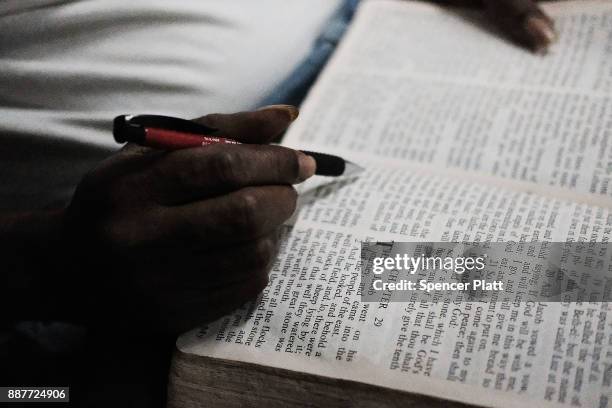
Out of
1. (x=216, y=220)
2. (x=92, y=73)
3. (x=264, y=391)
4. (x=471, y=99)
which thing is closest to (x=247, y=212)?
(x=216, y=220)

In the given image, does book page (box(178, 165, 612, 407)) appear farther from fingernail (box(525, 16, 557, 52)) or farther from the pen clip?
fingernail (box(525, 16, 557, 52))

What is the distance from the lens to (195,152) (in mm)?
409

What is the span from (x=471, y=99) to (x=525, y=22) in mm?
142

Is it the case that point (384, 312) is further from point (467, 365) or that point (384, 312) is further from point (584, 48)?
point (584, 48)

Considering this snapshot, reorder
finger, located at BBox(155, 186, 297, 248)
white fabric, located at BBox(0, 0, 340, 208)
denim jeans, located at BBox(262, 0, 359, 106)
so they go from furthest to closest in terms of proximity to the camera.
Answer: denim jeans, located at BBox(262, 0, 359, 106) → white fabric, located at BBox(0, 0, 340, 208) → finger, located at BBox(155, 186, 297, 248)

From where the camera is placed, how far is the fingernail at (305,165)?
46 centimetres

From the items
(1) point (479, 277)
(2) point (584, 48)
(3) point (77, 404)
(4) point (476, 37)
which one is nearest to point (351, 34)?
(4) point (476, 37)

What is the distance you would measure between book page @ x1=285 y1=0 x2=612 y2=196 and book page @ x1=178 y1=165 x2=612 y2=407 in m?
0.07

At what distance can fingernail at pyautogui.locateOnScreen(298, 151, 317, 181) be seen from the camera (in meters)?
0.46

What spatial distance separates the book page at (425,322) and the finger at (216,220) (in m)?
0.08

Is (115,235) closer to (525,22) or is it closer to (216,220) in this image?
(216,220)

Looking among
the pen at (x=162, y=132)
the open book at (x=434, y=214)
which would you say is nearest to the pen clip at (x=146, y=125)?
the pen at (x=162, y=132)

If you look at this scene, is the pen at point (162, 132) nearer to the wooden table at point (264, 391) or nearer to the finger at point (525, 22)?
the wooden table at point (264, 391)

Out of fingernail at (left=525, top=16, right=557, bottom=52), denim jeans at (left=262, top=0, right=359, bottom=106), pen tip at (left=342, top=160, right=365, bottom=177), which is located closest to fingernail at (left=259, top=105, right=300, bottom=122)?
pen tip at (left=342, top=160, right=365, bottom=177)
